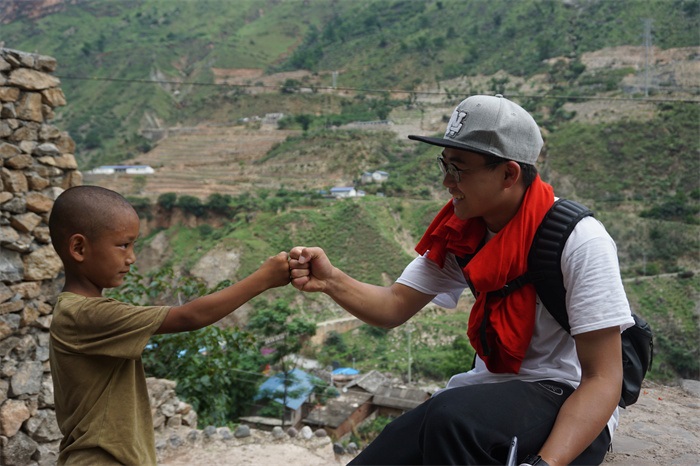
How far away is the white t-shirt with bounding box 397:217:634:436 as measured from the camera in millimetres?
1554

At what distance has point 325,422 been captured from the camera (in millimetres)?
10875

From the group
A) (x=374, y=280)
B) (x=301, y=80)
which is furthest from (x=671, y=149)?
(x=301, y=80)

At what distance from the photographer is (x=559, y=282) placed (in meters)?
1.64

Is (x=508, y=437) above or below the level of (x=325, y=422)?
above

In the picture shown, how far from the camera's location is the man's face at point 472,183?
176 cm

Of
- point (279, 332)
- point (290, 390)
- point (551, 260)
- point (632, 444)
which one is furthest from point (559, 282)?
point (290, 390)

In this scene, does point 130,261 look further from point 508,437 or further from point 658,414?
point 658,414

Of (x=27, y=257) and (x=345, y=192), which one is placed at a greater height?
(x=27, y=257)

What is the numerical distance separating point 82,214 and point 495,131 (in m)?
1.17

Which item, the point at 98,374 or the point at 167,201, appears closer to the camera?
the point at 98,374

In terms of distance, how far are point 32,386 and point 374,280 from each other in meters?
25.4

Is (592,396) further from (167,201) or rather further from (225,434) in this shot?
(167,201)

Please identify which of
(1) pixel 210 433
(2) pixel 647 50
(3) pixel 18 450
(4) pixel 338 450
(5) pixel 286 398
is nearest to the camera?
(3) pixel 18 450

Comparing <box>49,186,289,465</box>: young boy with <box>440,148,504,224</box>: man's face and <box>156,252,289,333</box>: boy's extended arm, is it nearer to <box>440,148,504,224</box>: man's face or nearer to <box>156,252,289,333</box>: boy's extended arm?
<box>156,252,289,333</box>: boy's extended arm
